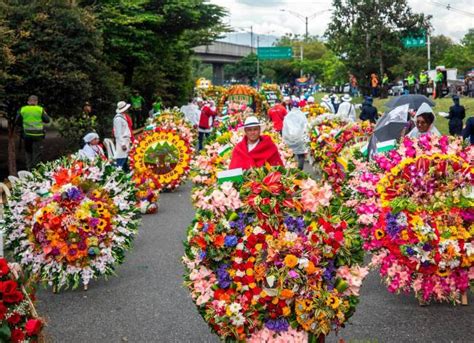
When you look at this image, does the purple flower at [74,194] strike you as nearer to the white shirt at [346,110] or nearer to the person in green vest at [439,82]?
the white shirt at [346,110]

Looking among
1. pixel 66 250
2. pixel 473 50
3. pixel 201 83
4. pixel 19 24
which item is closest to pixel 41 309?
pixel 66 250

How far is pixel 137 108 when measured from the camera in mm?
28359

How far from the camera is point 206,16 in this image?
3262cm

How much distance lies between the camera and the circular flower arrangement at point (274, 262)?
5.01 metres

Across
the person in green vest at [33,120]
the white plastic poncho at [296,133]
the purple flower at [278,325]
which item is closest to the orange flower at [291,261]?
the purple flower at [278,325]

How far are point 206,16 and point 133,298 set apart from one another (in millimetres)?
26601

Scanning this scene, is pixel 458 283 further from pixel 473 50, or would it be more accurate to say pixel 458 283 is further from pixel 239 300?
pixel 473 50

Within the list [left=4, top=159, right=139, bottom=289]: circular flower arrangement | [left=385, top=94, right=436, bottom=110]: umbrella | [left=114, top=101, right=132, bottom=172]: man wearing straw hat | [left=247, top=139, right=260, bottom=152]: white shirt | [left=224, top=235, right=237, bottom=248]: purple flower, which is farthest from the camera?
[left=114, top=101, right=132, bottom=172]: man wearing straw hat

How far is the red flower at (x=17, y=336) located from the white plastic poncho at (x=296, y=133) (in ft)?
38.2

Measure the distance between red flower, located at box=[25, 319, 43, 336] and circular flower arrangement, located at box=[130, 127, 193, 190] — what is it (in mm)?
9865

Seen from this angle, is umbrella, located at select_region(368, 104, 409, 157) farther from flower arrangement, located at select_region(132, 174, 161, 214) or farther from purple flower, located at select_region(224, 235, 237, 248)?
purple flower, located at select_region(224, 235, 237, 248)

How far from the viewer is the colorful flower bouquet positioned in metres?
4.12

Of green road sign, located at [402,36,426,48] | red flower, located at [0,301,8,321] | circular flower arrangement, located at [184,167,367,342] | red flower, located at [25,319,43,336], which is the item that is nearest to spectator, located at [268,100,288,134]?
circular flower arrangement, located at [184,167,367,342]

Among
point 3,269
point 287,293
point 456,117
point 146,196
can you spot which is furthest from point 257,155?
point 456,117
